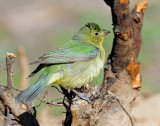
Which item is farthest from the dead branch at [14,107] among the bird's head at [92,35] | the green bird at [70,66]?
the bird's head at [92,35]

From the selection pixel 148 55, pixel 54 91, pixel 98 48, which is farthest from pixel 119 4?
pixel 148 55

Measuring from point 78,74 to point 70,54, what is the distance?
29 centimetres

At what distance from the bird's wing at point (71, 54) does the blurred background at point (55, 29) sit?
2289 millimetres

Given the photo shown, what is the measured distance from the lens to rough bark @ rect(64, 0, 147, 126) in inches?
184

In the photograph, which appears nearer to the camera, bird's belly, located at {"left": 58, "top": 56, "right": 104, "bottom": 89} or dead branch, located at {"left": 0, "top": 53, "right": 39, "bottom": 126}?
dead branch, located at {"left": 0, "top": 53, "right": 39, "bottom": 126}

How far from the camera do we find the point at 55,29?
12023 mm

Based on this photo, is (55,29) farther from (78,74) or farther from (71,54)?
(78,74)

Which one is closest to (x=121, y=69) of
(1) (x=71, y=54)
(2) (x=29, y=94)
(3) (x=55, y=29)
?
(1) (x=71, y=54)

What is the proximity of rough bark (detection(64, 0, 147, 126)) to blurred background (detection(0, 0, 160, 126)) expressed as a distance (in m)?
2.20

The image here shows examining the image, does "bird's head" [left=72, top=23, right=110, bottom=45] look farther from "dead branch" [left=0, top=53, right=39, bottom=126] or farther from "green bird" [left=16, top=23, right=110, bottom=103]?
"dead branch" [left=0, top=53, right=39, bottom=126]

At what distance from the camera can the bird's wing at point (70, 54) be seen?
15.7 ft

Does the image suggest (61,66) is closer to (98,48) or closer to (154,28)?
(98,48)

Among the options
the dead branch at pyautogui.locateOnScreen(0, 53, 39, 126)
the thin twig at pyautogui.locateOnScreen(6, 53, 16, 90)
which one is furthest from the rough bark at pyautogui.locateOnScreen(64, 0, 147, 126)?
the thin twig at pyautogui.locateOnScreen(6, 53, 16, 90)

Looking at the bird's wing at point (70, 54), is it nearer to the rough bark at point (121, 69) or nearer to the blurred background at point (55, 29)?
the rough bark at point (121, 69)
